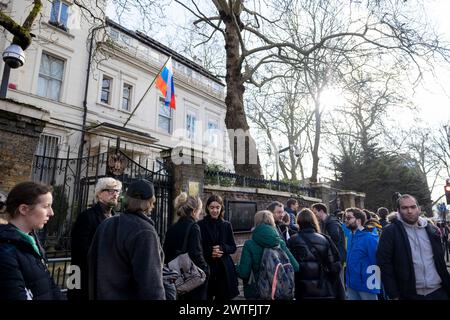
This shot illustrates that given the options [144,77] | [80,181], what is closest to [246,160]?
[80,181]

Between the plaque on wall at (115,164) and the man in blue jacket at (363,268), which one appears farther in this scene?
the plaque on wall at (115,164)

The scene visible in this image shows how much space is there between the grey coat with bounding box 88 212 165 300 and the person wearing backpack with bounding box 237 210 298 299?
1.62m

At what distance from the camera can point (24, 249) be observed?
5.82ft

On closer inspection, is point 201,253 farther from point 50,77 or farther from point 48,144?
point 50,77

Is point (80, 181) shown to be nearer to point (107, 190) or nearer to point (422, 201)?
point (107, 190)

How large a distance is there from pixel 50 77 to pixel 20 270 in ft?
50.4

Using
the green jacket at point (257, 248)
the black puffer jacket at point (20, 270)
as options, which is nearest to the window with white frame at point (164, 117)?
the green jacket at point (257, 248)

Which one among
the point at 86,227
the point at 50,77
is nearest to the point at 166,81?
the point at 50,77

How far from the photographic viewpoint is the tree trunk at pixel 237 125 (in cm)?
1082

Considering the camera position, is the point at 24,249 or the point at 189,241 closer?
the point at 24,249

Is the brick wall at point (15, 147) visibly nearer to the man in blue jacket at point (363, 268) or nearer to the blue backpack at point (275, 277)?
the blue backpack at point (275, 277)

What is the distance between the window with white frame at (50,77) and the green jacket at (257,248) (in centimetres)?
1441

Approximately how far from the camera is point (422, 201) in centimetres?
2114

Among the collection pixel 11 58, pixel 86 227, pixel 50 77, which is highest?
pixel 50 77
